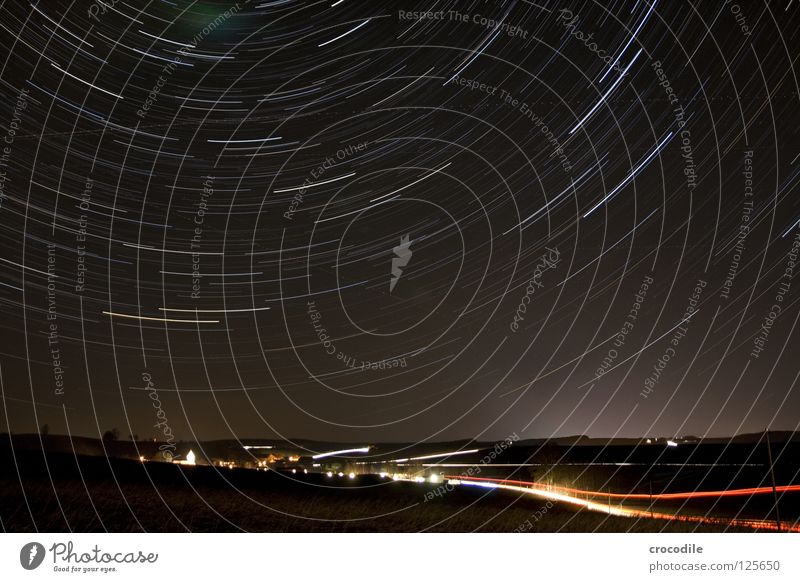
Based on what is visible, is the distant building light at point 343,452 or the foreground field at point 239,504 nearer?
the foreground field at point 239,504

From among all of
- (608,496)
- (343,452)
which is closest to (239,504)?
(343,452)

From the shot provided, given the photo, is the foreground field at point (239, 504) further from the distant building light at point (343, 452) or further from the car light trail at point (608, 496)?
the distant building light at point (343, 452)

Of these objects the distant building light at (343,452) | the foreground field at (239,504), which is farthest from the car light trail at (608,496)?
the distant building light at (343,452)

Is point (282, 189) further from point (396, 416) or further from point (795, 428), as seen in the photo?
point (795, 428)

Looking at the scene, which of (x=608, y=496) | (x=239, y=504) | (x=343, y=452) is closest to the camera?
(x=239, y=504)

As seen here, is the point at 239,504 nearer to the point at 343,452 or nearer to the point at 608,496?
the point at 343,452

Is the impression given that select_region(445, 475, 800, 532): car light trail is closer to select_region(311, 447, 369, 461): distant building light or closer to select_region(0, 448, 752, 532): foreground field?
select_region(0, 448, 752, 532): foreground field

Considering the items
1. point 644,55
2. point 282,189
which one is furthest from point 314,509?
point 644,55
